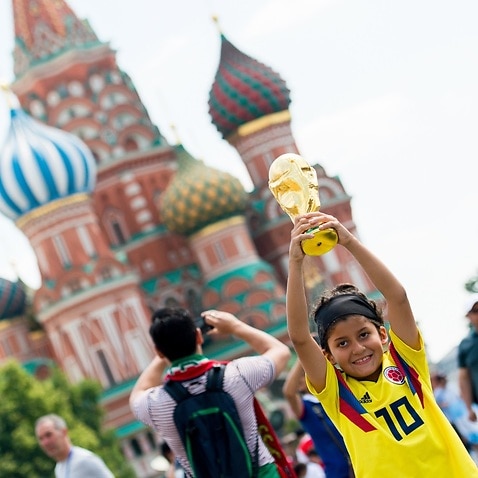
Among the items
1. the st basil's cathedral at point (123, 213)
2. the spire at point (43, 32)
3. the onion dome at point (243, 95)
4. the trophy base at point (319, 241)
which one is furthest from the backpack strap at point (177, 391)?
the spire at point (43, 32)

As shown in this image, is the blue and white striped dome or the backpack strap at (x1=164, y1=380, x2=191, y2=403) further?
the blue and white striped dome

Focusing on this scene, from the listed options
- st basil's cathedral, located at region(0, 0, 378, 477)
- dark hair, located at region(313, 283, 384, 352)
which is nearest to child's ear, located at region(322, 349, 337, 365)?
dark hair, located at region(313, 283, 384, 352)

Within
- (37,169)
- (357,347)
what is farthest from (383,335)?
(37,169)

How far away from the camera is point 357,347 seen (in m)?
3.32

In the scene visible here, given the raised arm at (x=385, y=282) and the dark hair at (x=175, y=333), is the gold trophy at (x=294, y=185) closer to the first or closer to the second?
the raised arm at (x=385, y=282)

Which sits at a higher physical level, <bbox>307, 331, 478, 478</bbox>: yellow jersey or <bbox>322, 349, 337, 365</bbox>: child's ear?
<bbox>322, 349, 337, 365</bbox>: child's ear

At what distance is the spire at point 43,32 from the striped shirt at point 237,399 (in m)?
27.4

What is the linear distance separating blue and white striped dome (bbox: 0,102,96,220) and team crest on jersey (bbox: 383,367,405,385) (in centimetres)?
2499

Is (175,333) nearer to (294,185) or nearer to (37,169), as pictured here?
(294,185)

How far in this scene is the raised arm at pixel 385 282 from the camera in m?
3.17

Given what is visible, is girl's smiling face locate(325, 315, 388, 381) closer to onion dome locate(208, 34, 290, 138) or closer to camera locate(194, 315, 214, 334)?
camera locate(194, 315, 214, 334)

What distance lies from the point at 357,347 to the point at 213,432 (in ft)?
2.94

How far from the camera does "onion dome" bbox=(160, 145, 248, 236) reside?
95.3 feet

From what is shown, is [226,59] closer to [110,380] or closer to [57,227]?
[57,227]
